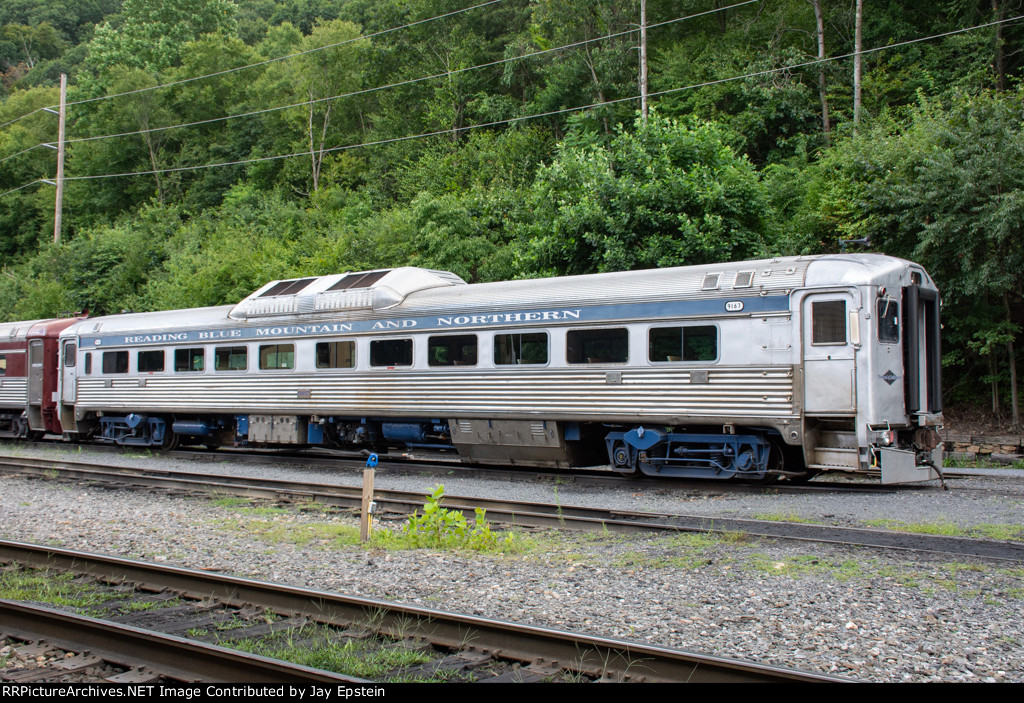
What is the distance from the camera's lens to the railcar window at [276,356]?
1716 centimetres

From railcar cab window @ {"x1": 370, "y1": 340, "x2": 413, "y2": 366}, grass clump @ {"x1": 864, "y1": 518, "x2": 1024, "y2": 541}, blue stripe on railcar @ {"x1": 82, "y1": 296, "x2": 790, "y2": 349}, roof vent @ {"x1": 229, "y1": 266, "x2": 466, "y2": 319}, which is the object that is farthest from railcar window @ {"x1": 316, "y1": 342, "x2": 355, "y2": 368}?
grass clump @ {"x1": 864, "y1": 518, "x2": 1024, "y2": 541}

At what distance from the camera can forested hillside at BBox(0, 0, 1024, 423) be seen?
18.5 metres

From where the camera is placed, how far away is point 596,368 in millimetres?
13188

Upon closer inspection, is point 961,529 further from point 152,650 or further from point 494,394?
point 152,650

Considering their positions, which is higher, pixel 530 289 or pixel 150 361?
pixel 530 289

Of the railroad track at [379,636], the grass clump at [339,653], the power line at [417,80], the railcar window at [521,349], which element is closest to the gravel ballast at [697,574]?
the railroad track at [379,636]

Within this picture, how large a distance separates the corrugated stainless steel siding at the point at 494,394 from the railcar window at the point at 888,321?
1339mm

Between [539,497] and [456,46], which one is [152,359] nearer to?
[539,497]

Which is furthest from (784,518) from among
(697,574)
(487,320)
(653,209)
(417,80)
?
(417,80)

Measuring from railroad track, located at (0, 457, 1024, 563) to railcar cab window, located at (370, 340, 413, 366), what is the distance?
332cm

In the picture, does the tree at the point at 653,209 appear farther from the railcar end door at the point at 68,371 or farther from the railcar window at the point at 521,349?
the railcar end door at the point at 68,371

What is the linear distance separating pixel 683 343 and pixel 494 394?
350 centimetres

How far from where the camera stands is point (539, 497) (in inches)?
478

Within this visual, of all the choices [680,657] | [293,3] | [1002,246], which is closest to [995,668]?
[680,657]
